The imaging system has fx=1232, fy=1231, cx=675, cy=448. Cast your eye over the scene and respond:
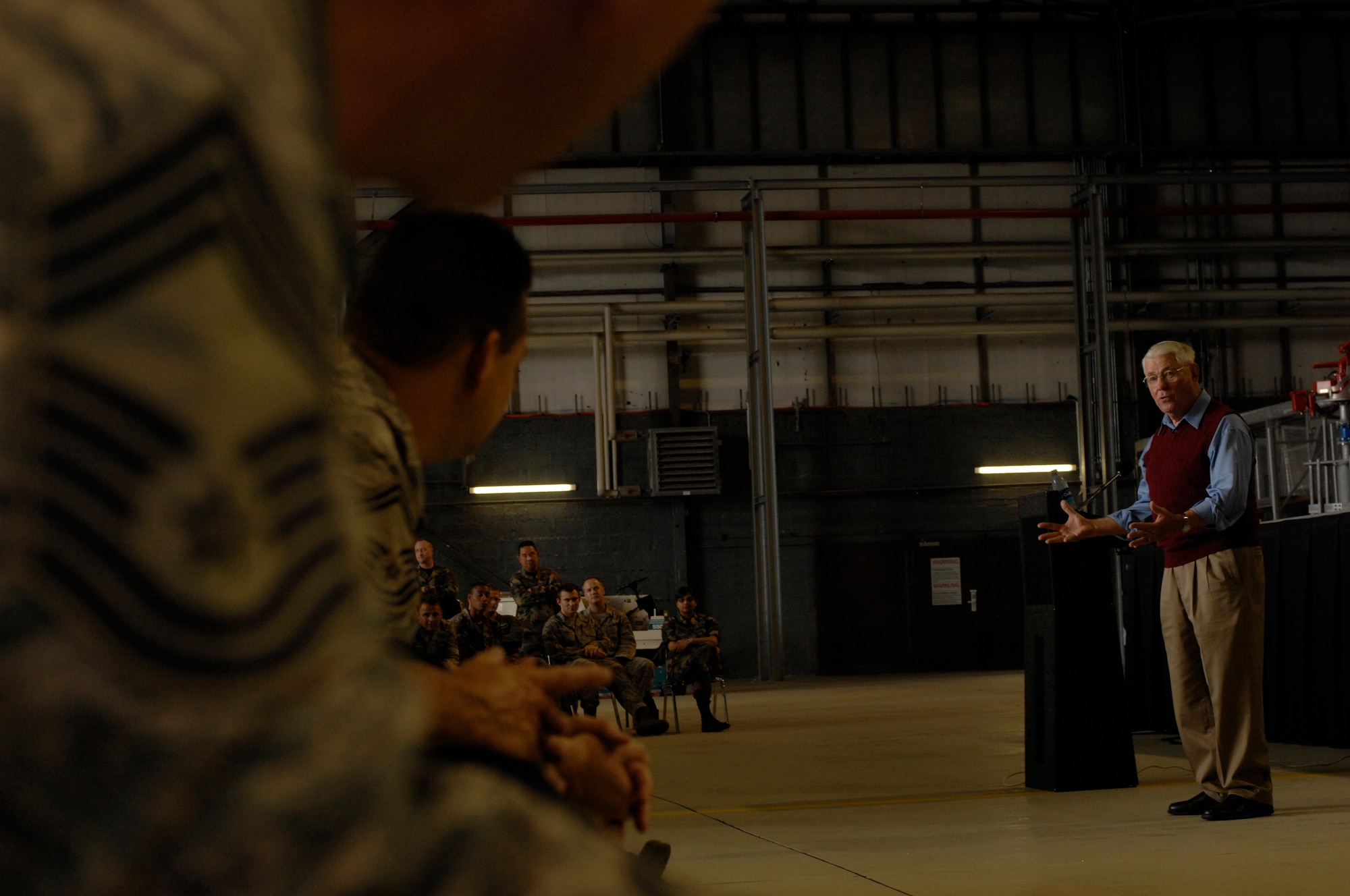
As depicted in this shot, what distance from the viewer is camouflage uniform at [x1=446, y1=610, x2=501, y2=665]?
898 centimetres

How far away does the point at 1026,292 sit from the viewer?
48.5 feet

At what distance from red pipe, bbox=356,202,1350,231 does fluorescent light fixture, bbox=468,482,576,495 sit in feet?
9.90

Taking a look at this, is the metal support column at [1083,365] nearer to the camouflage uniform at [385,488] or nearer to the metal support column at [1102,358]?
the metal support column at [1102,358]

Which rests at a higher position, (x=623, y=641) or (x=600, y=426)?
(x=600, y=426)

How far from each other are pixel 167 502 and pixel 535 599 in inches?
388

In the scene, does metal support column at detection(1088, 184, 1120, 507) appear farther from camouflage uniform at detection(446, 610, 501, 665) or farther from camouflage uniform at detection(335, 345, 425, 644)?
camouflage uniform at detection(335, 345, 425, 644)

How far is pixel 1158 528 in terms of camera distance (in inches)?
148

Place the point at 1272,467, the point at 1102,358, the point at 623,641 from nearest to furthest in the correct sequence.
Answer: the point at 623,641, the point at 1272,467, the point at 1102,358

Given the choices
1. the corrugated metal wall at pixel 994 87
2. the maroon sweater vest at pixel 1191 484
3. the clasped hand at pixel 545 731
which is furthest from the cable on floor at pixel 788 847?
the corrugated metal wall at pixel 994 87

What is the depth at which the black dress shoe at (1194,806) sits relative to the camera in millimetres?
3918

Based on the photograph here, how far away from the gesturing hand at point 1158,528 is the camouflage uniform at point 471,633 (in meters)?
5.90

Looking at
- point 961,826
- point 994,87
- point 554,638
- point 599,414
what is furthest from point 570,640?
point 994,87

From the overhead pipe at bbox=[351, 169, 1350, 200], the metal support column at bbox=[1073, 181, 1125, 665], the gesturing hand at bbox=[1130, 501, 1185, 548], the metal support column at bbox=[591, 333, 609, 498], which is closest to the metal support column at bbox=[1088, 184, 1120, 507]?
the metal support column at bbox=[1073, 181, 1125, 665]

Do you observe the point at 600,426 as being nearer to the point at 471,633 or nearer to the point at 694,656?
the point at 694,656
